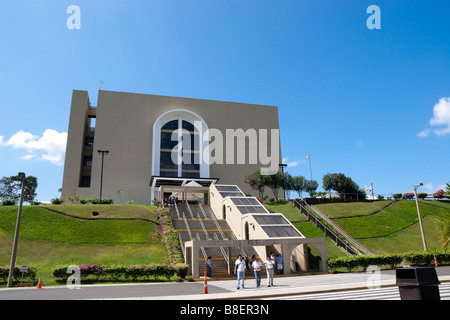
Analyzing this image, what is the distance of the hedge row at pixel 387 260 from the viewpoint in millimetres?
24844

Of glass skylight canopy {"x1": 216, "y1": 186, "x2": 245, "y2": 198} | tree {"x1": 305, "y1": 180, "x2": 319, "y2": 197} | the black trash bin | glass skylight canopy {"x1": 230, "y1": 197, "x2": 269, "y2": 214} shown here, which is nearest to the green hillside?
glass skylight canopy {"x1": 230, "y1": 197, "x2": 269, "y2": 214}

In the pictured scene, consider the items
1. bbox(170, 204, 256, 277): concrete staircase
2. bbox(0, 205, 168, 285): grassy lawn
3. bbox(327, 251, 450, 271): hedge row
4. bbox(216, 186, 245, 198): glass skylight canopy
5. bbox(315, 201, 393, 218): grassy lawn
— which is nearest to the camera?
bbox(327, 251, 450, 271): hedge row

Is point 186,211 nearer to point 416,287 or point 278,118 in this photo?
point 416,287

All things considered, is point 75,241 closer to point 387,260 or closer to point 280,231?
point 280,231

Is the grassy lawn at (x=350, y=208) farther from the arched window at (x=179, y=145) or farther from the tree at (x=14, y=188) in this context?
the tree at (x=14, y=188)

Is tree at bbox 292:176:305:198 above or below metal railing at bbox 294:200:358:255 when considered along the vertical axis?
above

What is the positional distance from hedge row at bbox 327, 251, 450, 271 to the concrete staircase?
7.45m

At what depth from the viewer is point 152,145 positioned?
2415 inches

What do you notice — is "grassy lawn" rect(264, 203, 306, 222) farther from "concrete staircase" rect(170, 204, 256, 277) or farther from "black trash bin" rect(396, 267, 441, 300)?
"black trash bin" rect(396, 267, 441, 300)

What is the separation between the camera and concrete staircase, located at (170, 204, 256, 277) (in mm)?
25891

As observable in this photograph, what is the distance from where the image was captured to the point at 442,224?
2175 cm

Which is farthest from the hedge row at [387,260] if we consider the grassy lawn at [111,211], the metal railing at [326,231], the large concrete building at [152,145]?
the large concrete building at [152,145]

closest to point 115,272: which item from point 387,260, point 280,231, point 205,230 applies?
point 205,230

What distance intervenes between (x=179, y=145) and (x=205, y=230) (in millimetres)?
31618
